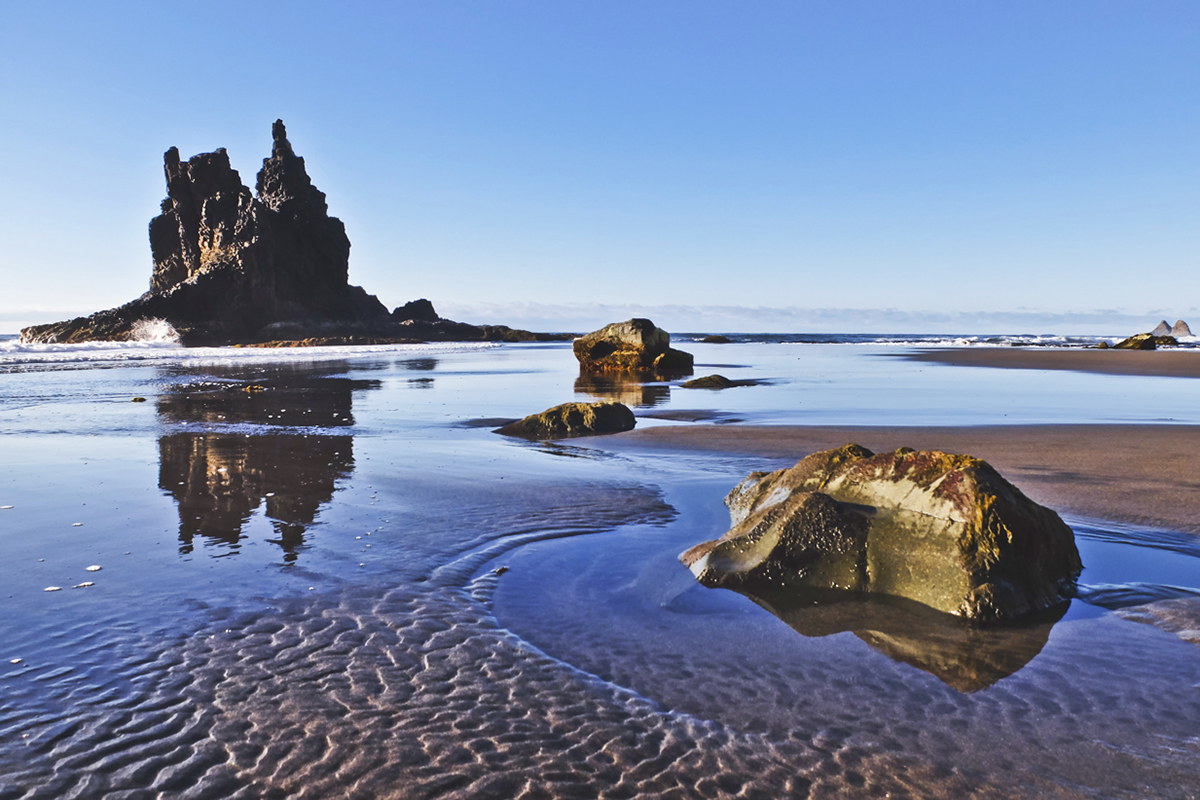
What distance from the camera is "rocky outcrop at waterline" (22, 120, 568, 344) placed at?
274 ft

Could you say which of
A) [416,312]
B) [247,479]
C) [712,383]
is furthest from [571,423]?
[416,312]

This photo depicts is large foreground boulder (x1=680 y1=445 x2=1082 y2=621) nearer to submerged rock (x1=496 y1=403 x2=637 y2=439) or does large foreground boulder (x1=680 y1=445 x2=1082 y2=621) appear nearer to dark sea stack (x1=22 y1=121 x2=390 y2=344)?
submerged rock (x1=496 y1=403 x2=637 y2=439)

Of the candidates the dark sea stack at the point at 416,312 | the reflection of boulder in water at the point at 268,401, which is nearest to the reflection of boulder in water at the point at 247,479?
the reflection of boulder in water at the point at 268,401

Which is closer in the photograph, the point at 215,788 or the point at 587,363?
the point at 215,788

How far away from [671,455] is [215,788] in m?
7.35

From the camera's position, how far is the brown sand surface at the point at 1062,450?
6.55 metres

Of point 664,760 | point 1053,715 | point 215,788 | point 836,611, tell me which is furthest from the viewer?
point 836,611

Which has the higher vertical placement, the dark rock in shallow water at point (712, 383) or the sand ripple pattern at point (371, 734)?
the dark rock in shallow water at point (712, 383)

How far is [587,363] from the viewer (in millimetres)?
28266

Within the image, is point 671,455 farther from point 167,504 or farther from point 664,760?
point 664,760

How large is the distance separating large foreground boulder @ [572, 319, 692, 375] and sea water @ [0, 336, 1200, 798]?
19.5m

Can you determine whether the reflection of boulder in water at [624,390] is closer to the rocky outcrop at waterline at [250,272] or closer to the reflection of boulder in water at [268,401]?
the reflection of boulder in water at [268,401]

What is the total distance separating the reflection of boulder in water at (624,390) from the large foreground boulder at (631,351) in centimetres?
106

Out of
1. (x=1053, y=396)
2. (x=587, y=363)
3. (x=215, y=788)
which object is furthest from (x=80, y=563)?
(x=587, y=363)
